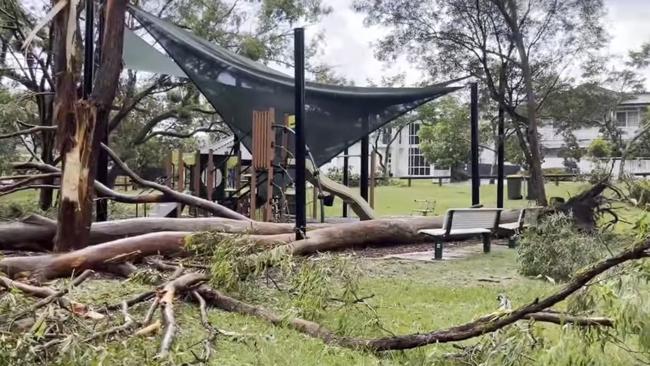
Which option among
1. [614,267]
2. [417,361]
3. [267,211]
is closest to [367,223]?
[267,211]

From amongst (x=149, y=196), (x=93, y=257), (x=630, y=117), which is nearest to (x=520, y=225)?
(x=149, y=196)

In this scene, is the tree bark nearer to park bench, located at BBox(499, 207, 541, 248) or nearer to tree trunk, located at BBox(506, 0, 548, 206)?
tree trunk, located at BBox(506, 0, 548, 206)

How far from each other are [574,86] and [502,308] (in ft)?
30.4

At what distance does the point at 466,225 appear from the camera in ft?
21.9

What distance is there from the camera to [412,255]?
6672 mm

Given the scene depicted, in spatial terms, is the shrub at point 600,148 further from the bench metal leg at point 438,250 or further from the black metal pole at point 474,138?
the bench metal leg at point 438,250

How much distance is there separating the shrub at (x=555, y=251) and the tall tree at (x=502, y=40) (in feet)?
13.9

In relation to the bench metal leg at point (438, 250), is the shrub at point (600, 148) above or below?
above

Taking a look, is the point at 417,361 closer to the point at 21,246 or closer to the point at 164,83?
the point at 21,246

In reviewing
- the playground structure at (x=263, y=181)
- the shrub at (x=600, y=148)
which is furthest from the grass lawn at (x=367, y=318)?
the shrub at (x=600, y=148)

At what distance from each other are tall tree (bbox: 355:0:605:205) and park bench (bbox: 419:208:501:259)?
306cm

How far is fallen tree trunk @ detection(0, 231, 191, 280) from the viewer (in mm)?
4152

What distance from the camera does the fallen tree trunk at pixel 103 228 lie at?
209 inches

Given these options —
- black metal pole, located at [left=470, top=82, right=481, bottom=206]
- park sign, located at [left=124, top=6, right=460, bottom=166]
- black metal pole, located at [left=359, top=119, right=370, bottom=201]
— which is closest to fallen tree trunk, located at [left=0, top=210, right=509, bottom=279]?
black metal pole, located at [left=470, top=82, right=481, bottom=206]
